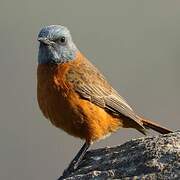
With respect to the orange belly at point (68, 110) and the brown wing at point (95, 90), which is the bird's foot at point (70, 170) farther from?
the brown wing at point (95, 90)

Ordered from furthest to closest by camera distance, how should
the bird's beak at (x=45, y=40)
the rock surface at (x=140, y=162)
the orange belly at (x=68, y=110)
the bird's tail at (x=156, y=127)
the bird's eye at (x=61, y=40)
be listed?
the bird's eye at (x=61, y=40), the bird's beak at (x=45, y=40), the bird's tail at (x=156, y=127), the orange belly at (x=68, y=110), the rock surface at (x=140, y=162)

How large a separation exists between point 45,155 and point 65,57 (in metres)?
3.36

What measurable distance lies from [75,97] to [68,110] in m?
0.23

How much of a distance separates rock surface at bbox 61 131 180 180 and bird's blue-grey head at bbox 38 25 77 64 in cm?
208

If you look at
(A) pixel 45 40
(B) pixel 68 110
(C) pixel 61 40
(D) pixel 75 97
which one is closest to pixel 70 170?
(B) pixel 68 110

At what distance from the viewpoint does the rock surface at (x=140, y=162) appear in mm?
7820

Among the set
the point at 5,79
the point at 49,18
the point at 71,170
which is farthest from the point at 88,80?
the point at 49,18

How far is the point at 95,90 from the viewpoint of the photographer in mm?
10789

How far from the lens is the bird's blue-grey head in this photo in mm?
10727

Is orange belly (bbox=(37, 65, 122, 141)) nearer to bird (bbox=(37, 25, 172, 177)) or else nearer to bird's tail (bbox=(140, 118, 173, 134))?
bird (bbox=(37, 25, 172, 177))

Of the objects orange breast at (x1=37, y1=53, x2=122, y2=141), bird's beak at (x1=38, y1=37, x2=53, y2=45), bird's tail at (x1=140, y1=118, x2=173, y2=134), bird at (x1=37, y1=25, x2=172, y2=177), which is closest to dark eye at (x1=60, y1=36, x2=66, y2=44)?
bird at (x1=37, y1=25, x2=172, y2=177)

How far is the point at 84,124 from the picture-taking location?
10.2 m

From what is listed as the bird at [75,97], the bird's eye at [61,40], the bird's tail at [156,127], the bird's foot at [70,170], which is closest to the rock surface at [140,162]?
the bird's foot at [70,170]

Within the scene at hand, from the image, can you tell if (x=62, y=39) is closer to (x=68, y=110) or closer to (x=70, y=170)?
(x=68, y=110)
